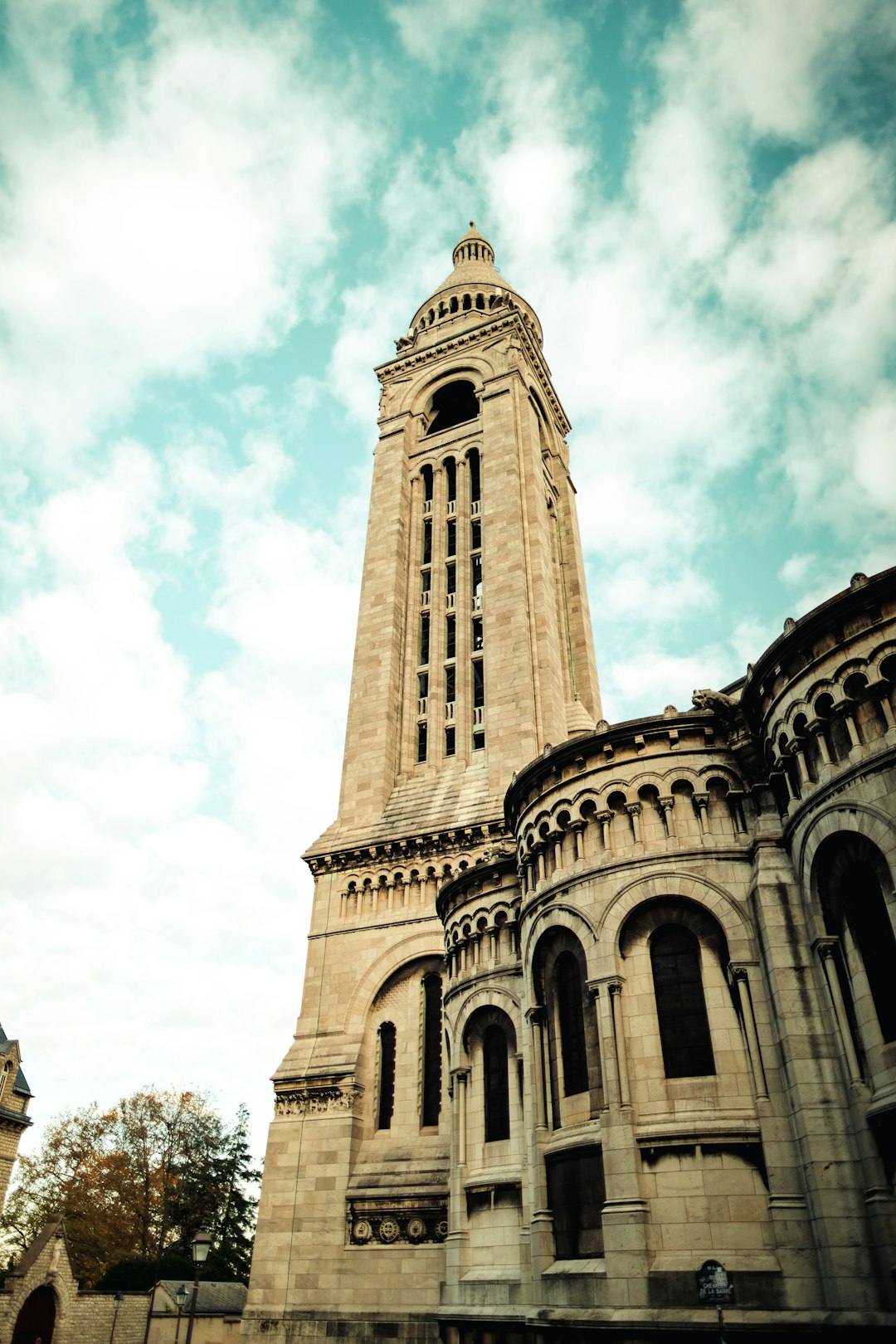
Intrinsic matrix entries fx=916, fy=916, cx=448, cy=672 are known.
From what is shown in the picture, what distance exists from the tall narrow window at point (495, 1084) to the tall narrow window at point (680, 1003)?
566 centimetres

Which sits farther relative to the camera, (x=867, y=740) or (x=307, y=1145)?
(x=307, y=1145)

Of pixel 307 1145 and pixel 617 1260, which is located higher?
pixel 307 1145

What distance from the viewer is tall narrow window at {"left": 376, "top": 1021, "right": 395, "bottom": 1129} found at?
28562mm

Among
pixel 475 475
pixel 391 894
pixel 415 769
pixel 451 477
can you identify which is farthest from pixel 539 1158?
pixel 451 477

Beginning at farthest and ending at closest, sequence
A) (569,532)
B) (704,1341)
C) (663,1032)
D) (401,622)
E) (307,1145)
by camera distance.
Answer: (569,532) < (401,622) < (307,1145) < (663,1032) < (704,1341)

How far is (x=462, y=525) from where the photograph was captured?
42.3m

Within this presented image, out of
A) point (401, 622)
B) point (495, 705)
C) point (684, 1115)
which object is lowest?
point (684, 1115)

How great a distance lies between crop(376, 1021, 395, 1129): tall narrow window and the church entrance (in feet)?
54.7

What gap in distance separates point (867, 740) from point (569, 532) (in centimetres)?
3422

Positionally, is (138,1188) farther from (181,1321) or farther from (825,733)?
(825,733)

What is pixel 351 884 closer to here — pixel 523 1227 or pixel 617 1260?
pixel 523 1227

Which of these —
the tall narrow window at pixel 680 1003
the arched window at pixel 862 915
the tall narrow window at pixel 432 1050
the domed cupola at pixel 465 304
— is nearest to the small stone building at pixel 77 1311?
the tall narrow window at pixel 432 1050

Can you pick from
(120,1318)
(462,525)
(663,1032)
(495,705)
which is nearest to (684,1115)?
(663,1032)

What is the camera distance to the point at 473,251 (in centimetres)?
6259
